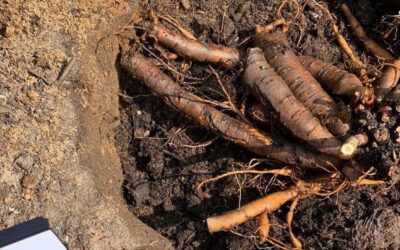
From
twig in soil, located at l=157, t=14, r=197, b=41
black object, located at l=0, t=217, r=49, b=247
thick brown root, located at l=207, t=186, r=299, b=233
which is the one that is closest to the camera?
black object, located at l=0, t=217, r=49, b=247

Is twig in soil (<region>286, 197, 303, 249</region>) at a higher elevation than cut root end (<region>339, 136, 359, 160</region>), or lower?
lower

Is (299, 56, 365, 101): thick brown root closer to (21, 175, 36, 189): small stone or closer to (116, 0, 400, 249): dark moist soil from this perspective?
(116, 0, 400, 249): dark moist soil

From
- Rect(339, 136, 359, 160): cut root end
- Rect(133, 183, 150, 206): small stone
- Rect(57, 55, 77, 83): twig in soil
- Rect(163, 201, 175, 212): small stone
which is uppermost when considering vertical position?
Rect(57, 55, 77, 83): twig in soil

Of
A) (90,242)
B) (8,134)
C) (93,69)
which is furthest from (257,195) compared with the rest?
(8,134)

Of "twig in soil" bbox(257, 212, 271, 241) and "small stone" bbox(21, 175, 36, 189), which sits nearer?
"small stone" bbox(21, 175, 36, 189)

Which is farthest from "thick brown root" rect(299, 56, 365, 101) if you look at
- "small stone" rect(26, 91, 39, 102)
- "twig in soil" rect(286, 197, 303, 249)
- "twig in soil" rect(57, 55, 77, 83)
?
"small stone" rect(26, 91, 39, 102)

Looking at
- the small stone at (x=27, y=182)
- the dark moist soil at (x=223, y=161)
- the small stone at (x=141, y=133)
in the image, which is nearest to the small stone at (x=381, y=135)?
the dark moist soil at (x=223, y=161)

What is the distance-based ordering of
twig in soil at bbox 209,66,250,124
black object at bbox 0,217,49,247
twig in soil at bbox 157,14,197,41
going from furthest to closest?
twig in soil at bbox 157,14,197,41 < twig in soil at bbox 209,66,250,124 < black object at bbox 0,217,49,247

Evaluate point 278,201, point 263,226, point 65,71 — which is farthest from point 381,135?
point 65,71
